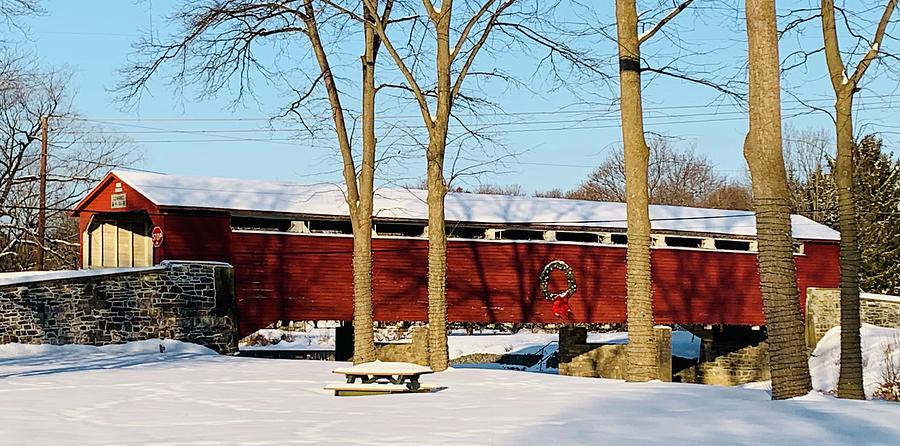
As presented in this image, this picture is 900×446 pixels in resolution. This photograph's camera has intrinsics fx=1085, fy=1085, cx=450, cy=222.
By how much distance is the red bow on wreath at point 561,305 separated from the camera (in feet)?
94.2

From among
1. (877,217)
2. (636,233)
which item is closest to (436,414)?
(636,233)

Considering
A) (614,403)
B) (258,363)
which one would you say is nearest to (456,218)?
(258,363)

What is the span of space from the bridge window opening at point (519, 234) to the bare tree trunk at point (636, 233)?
50.3 feet

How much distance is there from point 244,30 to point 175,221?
259 inches

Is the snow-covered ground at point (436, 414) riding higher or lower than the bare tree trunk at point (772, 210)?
lower

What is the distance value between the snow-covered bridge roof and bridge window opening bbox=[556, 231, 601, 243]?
363 millimetres

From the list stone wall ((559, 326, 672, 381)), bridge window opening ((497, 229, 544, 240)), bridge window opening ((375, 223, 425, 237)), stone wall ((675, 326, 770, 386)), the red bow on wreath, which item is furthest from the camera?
stone wall ((675, 326, 770, 386))

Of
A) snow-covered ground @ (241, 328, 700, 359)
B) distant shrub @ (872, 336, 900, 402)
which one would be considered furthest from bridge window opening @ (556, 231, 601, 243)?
distant shrub @ (872, 336, 900, 402)

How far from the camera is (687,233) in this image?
1217 inches

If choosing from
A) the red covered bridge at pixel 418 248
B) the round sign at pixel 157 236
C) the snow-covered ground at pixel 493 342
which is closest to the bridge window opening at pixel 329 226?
the red covered bridge at pixel 418 248

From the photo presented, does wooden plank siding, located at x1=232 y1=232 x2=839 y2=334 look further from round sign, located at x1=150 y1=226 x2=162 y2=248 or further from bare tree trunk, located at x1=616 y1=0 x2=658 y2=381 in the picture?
bare tree trunk, located at x1=616 y1=0 x2=658 y2=381

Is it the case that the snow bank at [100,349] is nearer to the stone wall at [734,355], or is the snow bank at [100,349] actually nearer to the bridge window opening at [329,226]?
the bridge window opening at [329,226]

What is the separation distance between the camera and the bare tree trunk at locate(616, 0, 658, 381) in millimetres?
12672

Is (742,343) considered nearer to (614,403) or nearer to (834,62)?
(834,62)
